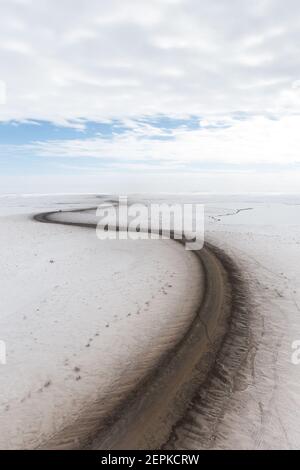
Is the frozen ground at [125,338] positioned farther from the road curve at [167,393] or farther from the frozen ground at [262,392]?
the road curve at [167,393]

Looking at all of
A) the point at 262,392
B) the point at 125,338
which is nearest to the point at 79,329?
the point at 125,338

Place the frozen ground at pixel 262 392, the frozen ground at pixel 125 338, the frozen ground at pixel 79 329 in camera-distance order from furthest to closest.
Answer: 1. the frozen ground at pixel 79 329
2. the frozen ground at pixel 125 338
3. the frozen ground at pixel 262 392

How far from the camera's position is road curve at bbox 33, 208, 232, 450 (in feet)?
24.9

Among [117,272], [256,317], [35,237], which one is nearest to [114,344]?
[256,317]

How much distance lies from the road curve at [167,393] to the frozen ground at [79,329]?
0.38 meters

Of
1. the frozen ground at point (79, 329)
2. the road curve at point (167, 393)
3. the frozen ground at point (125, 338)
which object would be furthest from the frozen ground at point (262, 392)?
the frozen ground at point (79, 329)

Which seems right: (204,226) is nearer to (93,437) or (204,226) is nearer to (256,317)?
(256,317)

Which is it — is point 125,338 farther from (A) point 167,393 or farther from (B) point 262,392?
(B) point 262,392

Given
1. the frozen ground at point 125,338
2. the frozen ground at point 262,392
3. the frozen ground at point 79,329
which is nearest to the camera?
the frozen ground at point 262,392

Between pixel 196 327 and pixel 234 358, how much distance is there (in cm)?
238

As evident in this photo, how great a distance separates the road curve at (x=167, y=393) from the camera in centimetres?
759

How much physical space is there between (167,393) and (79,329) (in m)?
5.24

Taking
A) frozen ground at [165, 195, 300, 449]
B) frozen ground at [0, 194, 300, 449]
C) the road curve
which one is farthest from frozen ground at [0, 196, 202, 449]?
frozen ground at [165, 195, 300, 449]

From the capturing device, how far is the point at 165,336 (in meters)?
12.3
